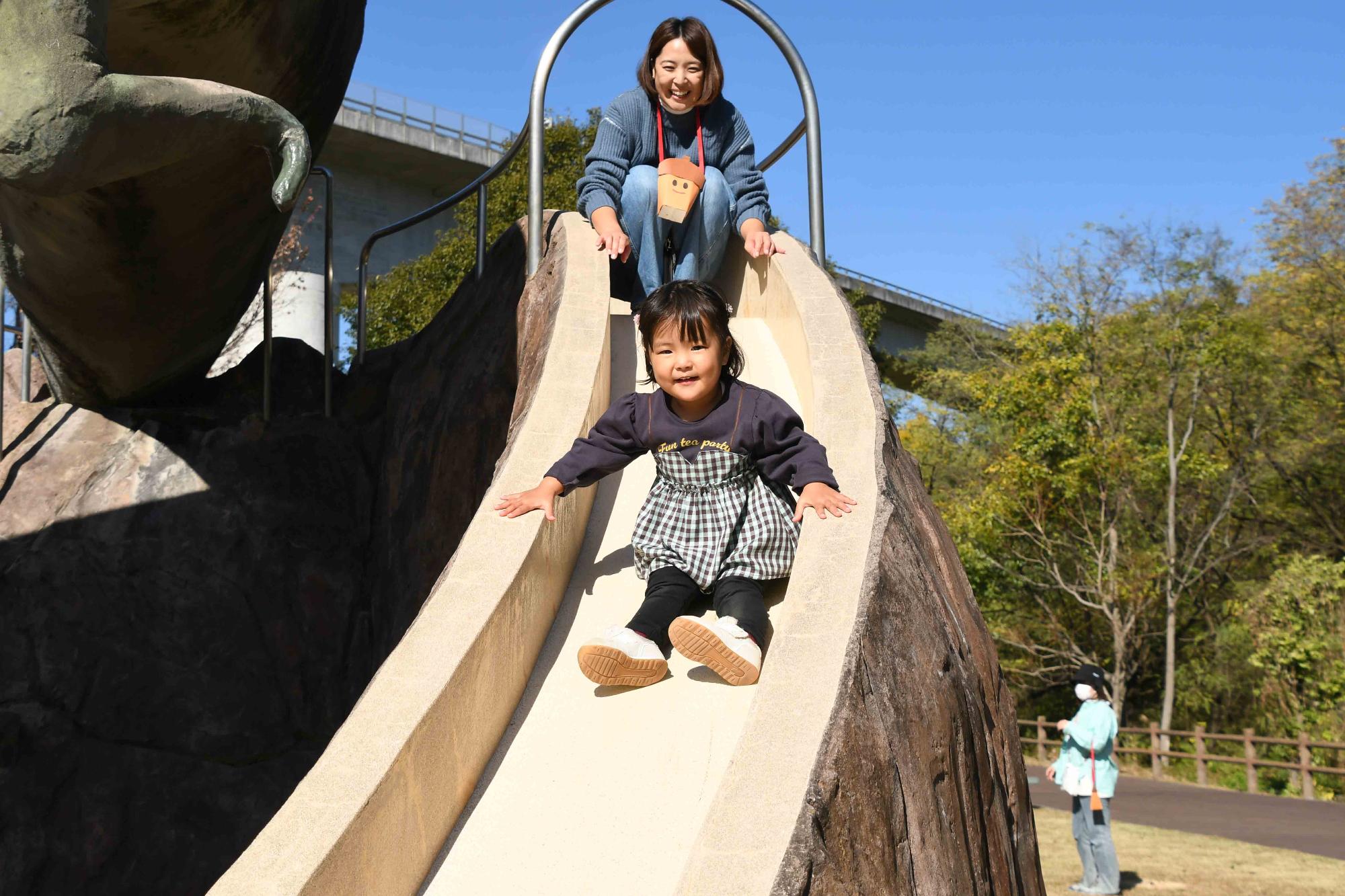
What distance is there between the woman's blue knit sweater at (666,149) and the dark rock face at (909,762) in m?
2.17

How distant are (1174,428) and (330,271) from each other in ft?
66.2

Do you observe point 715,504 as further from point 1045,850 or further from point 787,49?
point 1045,850

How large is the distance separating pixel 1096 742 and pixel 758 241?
151 inches

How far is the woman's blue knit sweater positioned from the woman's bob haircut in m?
0.08

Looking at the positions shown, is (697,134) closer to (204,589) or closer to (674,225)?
(674,225)

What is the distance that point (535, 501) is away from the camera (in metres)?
3.36

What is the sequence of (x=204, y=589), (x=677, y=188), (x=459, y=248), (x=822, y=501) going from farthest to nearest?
(x=459, y=248) < (x=204, y=589) < (x=677, y=188) < (x=822, y=501)

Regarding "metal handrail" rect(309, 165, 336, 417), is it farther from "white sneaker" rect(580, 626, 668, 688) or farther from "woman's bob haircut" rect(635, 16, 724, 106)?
"white sneaker" rect(580, 626, 668, 688)

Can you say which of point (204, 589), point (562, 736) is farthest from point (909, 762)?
point (204, 589)

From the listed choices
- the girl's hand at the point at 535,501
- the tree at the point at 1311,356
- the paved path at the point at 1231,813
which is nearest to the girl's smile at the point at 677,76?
the girl's hand at the point at 535,501

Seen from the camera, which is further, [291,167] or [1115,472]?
[1115,472]

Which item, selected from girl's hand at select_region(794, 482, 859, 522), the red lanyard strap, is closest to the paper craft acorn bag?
the red lanyard strap

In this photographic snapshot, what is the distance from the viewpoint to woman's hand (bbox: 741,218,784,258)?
17.1 feet

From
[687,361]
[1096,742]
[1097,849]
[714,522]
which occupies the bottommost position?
[1097,849]
